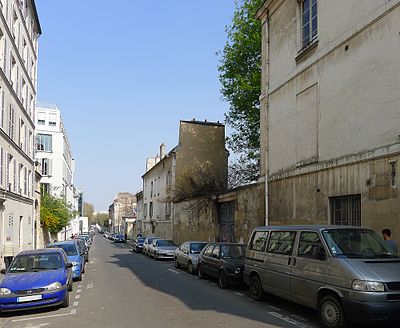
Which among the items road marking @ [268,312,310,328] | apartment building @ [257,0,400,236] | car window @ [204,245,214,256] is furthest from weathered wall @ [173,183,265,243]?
road marking @ [268,312,310,328]

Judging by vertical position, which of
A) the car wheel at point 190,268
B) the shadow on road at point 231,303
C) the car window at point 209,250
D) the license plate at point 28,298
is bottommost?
the car wheel at point 190,268

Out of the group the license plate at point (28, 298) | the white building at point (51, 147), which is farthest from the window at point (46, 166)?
the license plate at point (28, 298)

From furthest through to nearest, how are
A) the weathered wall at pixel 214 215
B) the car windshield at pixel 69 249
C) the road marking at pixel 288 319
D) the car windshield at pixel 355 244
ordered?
the weathered wall at pixel 214 215, the car windshield at pixel 69 249, the road marking at pixel 288 319, the car windshield at pixel 355 244

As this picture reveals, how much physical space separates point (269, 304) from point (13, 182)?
17.6m

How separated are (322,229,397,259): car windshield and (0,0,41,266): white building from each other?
1614cm

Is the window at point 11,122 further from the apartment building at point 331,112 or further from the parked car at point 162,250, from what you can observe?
the apartment building at point 331,112

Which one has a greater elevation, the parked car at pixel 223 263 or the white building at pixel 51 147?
the white building at pixel 51 147

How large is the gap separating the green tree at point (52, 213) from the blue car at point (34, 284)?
2948 centimetres

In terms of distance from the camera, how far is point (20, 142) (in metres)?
26.7

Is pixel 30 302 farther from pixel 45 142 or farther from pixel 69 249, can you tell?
pixel 45 142

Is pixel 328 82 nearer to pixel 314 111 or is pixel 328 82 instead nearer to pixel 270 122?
pixel 314 111

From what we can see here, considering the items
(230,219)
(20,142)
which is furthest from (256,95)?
(20,142)

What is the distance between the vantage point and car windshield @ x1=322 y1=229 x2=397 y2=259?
335 inches

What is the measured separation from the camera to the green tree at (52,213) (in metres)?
40.2
